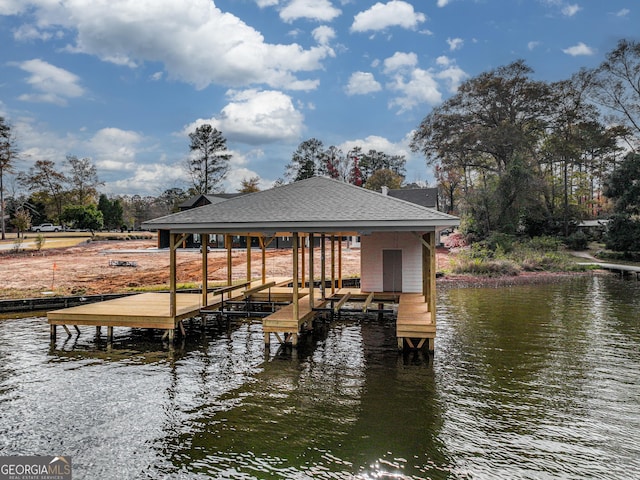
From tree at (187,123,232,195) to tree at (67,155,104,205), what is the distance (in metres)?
15.6

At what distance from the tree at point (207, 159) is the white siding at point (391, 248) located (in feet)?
152

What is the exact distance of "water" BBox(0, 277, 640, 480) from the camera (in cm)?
537

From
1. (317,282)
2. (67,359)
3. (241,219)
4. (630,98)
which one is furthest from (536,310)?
(630,98)

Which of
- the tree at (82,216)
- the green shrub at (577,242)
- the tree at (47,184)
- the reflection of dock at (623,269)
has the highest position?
the tree at (47,184)

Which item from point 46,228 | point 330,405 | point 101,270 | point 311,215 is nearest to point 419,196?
point 101,270

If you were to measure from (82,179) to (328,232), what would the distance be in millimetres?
60411

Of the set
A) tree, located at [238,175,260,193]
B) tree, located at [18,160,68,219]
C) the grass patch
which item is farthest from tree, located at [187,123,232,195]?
the grass patch

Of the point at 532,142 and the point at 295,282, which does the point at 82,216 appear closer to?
the point at 295,282

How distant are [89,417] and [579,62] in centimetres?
4805

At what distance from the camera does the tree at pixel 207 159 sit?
→ 56844 millimetres

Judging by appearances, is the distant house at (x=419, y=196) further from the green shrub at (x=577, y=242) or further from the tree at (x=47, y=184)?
the tree at (x=47, y=184)

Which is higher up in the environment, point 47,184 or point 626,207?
point 47,184

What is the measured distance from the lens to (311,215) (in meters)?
10.6

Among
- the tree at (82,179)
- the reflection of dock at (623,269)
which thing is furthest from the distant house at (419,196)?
the tree at (82,179)
